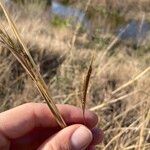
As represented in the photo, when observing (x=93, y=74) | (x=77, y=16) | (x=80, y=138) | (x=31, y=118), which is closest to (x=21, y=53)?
(x=80, y=138)

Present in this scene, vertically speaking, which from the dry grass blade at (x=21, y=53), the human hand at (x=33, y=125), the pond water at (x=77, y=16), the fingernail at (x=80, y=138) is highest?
the dry grass blade at (x=21, y=53)

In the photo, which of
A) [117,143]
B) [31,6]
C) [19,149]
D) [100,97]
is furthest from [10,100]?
[31,6]

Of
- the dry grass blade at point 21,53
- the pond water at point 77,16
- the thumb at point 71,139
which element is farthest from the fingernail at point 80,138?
the pond water at point 77,16

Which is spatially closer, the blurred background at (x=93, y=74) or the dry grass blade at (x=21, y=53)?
the dry grass blade at (x=21, y=53)

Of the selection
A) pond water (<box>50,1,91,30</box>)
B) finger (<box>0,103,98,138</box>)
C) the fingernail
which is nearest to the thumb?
the fingernail

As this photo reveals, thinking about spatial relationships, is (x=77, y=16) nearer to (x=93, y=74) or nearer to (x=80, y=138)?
(x=93, y=74)

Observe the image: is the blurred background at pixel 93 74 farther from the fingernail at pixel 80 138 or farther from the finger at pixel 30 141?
the finger at pixel 30 141

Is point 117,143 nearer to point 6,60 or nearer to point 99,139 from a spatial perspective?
point 99,139
